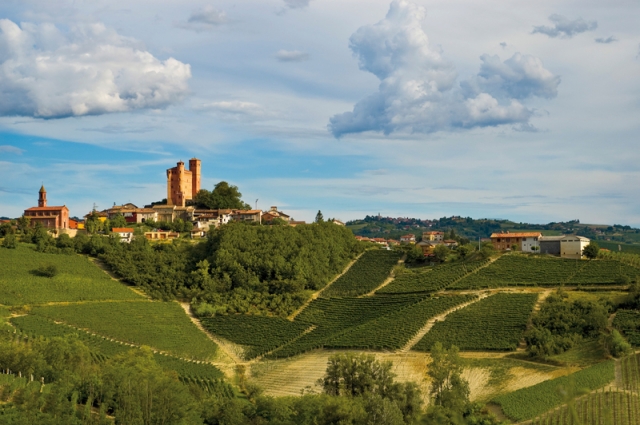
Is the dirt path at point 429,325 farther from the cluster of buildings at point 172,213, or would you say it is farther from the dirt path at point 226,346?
the cluster of buildings at point 172,213

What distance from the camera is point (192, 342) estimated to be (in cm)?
5438

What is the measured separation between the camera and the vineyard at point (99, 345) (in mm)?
46688

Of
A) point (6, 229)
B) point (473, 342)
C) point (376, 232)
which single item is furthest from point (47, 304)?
point (376, 232)

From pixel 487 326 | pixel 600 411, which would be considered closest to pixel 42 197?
pixel 487 326

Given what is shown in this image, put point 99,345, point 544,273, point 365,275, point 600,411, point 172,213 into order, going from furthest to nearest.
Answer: point 172,213 < point 365,275 < point 544,273 < point 99,345 < point 600,411

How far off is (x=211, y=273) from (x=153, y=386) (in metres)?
33.5

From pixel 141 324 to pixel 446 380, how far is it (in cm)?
2570

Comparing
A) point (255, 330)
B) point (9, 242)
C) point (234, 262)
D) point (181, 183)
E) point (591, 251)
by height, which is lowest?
point (255, 330)

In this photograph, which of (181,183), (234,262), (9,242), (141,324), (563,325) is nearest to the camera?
(563,325)

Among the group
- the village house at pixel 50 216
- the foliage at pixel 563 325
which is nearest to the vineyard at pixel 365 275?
the foliage at pixel 563 325

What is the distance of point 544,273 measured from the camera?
60469 millimetres

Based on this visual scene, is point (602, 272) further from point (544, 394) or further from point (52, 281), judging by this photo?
point (52, 281)

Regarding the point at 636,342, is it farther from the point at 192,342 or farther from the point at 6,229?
the point at 6,229

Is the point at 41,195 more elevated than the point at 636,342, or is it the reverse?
the point at 41,195
